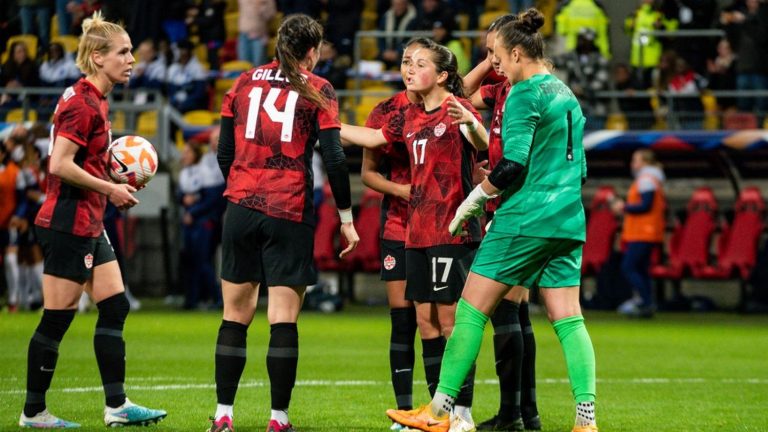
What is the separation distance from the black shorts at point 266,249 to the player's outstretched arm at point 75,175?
72 centimetres

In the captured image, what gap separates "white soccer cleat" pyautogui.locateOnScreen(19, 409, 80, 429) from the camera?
7.63 metres

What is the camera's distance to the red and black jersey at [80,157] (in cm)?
758

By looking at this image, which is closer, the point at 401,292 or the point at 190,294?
the point at 401,292

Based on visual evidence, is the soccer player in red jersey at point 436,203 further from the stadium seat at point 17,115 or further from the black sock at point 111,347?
the stadium seat at point 17,115

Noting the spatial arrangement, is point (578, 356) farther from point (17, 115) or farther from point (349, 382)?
point (17, 115)

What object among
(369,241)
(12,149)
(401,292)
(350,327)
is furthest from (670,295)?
(401,292)

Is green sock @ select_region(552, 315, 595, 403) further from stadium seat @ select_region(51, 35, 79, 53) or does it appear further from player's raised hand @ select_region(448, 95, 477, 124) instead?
stadium seat @ select_region(51, 35, 79, 53)

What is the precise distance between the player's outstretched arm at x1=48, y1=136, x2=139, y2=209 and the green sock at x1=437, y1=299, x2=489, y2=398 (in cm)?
198

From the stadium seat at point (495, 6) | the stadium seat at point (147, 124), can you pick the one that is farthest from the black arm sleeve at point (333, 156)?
the stadium seat at point (495, 6)

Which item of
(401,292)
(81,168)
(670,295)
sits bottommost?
(670,295)

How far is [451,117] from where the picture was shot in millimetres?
7645

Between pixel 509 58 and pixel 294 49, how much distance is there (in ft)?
3.77

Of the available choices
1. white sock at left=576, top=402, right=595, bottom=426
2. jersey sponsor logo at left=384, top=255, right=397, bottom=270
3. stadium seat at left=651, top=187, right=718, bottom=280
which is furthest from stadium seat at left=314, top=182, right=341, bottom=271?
white sock at left=576, top=402, right=595, bottom=426

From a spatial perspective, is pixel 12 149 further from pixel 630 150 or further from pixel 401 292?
pixel 401 292
